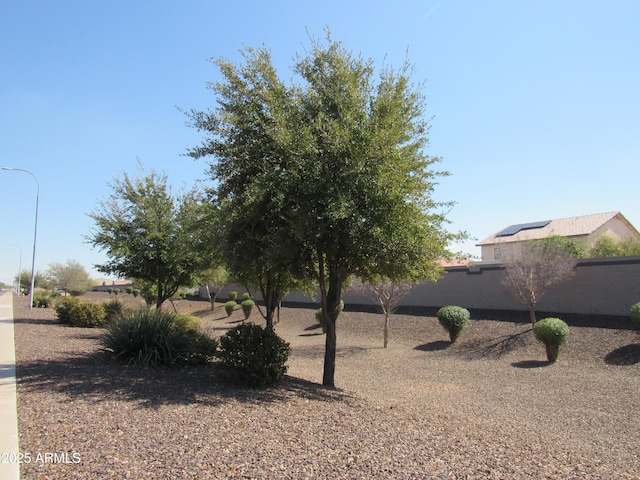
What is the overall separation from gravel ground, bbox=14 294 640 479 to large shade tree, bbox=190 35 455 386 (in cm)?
263

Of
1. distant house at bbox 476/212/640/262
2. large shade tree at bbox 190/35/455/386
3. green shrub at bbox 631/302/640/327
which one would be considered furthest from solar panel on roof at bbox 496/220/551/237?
large shade tree at bbox 190/35/455/386

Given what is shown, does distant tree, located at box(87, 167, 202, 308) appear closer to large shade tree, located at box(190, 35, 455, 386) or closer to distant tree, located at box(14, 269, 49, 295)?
large shade tree, located at box(190, 35, 455, 386)

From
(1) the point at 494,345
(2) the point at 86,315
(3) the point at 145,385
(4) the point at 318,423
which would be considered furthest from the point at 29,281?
(4) the point at 318,423

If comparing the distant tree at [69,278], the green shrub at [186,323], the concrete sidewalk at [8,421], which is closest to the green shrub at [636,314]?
the green shrub at [186,323]

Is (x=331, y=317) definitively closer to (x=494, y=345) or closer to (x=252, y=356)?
(x=252, y=356)

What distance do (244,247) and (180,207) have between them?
29.8ft

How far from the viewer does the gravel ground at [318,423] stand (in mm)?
4637

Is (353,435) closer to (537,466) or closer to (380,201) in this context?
(537,466)

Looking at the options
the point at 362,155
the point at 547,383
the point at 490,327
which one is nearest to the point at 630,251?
the point at 490,327

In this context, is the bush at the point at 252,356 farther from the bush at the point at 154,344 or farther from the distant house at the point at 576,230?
the distant house at the point at 576,230

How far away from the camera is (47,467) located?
4266mm

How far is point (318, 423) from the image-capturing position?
619 cm

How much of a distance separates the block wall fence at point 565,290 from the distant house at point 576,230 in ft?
45.8

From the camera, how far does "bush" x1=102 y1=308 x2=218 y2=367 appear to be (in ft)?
30.4
